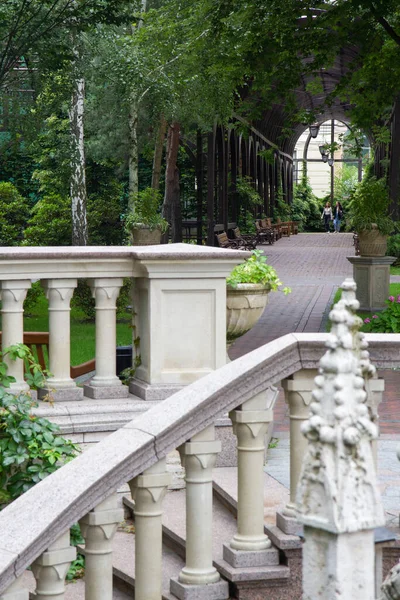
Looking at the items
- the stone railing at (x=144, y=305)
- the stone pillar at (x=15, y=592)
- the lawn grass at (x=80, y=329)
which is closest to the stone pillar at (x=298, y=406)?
the stone pillar at (x=15, y=592)

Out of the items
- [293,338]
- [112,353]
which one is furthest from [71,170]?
[293,338]

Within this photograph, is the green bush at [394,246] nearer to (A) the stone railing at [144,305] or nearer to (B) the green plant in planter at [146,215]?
(B) the green plant in planter at [146,215]

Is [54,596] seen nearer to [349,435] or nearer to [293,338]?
[293,338]

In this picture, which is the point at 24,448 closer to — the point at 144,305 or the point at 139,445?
the point at 144,305

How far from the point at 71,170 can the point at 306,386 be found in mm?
19589

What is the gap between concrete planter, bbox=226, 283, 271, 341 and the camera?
24.5 ft

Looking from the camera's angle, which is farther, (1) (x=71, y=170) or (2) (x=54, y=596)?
(1) (x=71, y=170)

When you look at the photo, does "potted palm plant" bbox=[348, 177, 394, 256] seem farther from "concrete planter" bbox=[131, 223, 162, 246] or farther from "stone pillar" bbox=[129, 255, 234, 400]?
"stone pillar" bbox=[129, 255, 234, 400]

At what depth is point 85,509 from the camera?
3461 mm

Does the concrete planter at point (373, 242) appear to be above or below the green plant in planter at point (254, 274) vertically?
below

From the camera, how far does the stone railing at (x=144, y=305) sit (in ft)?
19.1

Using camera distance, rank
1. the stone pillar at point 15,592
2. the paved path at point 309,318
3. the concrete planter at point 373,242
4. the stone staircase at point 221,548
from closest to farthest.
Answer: the stone pillar at point 15,592 → the stone staircase at point 221,548 → the paved path at point 309,318 → the concrete planter at point 373,242

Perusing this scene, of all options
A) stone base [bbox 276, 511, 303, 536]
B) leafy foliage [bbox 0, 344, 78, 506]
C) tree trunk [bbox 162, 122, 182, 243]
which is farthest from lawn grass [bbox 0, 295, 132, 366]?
tree trunk [bbox 162, 122, 182, 243]

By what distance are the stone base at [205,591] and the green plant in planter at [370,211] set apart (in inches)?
553
